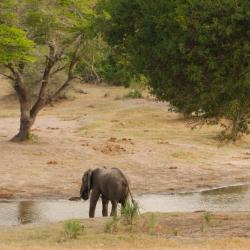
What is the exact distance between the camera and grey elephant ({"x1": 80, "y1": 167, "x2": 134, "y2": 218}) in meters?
20.4

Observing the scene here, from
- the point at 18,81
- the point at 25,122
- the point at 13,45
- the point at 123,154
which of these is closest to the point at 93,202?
the point at 13,45

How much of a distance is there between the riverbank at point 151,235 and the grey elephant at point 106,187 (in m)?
2.15

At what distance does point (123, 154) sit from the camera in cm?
3288

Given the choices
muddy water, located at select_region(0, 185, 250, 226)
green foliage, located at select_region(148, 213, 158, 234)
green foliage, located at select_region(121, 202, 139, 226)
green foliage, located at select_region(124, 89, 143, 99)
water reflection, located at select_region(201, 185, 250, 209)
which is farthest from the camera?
green foliage, located at select_region(124, 89, 143, 99)

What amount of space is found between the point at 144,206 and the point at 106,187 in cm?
336

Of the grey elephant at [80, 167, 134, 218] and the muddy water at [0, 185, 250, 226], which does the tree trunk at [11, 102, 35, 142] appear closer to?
the muddy water at [0, 185, 250, 226]

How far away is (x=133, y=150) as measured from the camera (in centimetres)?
3409

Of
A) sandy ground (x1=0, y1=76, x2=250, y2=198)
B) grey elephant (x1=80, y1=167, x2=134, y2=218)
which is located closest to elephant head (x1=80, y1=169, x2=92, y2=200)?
grey elephant (x1=80, y1=167, x2=134, y2=218)

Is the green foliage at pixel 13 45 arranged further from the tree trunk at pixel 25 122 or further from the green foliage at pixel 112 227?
the green foliage at pixel 112 227

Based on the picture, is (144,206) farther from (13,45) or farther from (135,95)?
(135,95)

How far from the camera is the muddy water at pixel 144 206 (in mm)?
21688

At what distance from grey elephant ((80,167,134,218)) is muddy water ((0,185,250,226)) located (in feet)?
3.54

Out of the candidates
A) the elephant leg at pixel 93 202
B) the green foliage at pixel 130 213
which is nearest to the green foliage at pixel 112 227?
the green foliage at pixel 130 213

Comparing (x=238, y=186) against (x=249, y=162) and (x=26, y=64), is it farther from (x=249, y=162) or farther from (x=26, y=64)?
(x=26, y=64)
